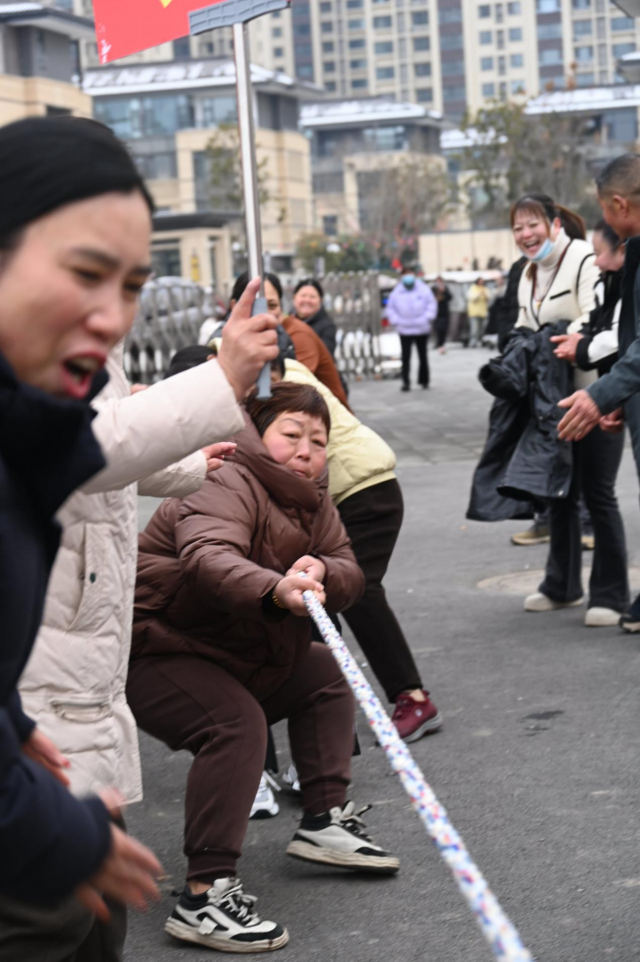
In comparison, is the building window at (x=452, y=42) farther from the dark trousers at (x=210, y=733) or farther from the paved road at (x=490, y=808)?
the dark trousers at (x=210, y=733)

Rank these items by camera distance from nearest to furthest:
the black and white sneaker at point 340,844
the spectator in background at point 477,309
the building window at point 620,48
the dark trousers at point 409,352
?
the black and white sneaker at point 340,844, the dark trousers at point 409,352, the spectator in background at point 477,309, the building window at point 620,48

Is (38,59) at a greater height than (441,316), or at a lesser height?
greater

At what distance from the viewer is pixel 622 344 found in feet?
19.0

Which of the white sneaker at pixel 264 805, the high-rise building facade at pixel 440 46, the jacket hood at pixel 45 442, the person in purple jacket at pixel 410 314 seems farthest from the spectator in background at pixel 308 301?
the high-rise building facade at pixel 440 46

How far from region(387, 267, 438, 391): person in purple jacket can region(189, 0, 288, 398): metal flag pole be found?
17603mm

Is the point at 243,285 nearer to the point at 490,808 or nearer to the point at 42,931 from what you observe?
the point at 490,808

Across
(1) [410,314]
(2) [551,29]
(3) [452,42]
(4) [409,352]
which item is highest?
(2) [551,29]

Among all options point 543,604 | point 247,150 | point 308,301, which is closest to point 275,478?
point 247,150

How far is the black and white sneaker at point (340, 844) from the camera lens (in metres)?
3.91

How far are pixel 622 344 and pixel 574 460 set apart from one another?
1.05m

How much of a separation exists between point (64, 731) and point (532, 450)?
410 centimetres

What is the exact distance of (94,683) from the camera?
273 centimetres

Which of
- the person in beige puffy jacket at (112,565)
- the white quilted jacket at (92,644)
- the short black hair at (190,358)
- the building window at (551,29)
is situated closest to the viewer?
the person in beige puffy jacket at (112,565)

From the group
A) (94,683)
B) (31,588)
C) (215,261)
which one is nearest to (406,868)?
(94,683)
